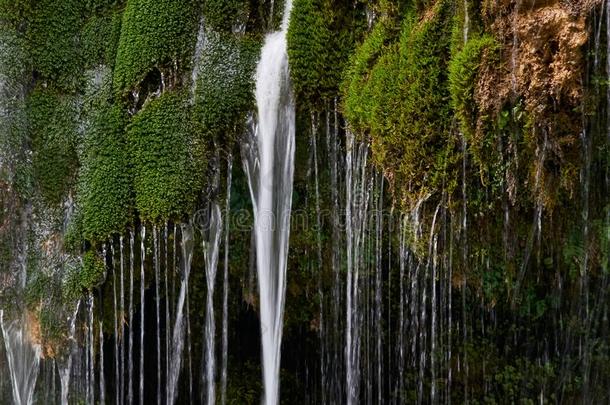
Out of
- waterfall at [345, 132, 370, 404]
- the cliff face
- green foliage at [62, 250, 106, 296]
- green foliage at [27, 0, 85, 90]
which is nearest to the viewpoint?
the cliff face

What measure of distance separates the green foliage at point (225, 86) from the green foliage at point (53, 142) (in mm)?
1305

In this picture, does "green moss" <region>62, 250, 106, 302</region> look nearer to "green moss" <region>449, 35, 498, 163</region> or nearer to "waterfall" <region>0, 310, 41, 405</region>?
"waterfall" <region>0, 310, 41, 405</region>

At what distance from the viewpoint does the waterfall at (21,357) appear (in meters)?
6.49

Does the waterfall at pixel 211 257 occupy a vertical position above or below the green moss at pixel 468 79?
below

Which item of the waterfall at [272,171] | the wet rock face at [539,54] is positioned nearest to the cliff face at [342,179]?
the wet rock face at [539,54]

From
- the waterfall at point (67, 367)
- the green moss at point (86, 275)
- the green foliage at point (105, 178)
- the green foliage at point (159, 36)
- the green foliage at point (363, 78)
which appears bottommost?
the waterfall at point (67, 367)

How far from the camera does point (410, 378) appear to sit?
23.7 feet

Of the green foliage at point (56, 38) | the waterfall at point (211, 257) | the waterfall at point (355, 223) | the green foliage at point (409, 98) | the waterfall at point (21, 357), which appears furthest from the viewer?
the waterfall at point (21, 357)

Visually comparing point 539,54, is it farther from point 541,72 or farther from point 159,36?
point 159,36

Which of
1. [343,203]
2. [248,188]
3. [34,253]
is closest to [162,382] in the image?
[34,253]

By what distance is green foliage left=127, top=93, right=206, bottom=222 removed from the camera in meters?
5.79

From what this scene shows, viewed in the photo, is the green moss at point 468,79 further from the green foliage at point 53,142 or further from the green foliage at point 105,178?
the green foliage at point 53,142

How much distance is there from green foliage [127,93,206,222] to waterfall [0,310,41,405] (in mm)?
1724

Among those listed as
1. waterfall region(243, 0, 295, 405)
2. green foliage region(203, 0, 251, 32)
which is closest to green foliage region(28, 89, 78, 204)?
green foliage region(203, 0, 251, 32)
